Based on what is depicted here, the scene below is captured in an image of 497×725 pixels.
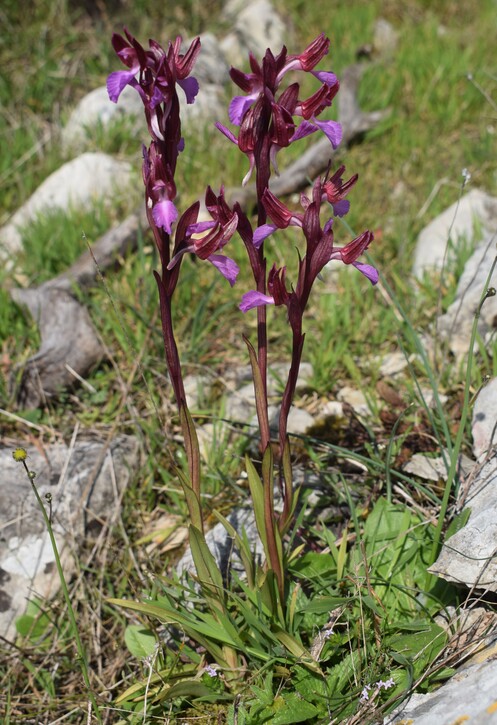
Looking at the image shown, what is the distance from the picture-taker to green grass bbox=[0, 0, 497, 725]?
1.91m

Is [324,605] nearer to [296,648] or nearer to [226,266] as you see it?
[296,648]

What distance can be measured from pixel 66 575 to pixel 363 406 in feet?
4.31

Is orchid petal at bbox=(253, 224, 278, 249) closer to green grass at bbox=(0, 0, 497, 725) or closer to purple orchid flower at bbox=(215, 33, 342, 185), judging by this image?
purple orchid flower at bbox=(215, 33, 342, 185)

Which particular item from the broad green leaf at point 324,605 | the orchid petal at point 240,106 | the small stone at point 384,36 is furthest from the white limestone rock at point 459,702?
the small stone at point 384,36

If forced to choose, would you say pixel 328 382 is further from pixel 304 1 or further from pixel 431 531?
pixel 304 1

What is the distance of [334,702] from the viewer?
177 cm

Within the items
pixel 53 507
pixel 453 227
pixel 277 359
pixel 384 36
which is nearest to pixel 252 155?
pixel 53 507

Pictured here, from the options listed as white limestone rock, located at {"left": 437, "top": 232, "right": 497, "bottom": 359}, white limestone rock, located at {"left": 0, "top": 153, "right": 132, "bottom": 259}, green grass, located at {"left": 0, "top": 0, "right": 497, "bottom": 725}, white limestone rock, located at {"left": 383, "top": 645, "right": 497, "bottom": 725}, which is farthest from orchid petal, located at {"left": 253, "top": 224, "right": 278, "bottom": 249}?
white limestone rock, located at {"left": 0, "top": 153, "right": 132, "bottom": 259}

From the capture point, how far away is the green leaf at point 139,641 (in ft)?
6.83

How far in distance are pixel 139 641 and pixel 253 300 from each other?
1.20 metres

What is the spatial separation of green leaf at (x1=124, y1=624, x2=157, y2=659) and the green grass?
11mm

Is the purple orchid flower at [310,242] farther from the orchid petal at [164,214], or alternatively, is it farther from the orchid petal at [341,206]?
the orchid petal at [164,214]

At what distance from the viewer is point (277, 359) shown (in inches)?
125

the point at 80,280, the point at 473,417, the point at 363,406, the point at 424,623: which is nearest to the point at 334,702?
the point at 424,623
